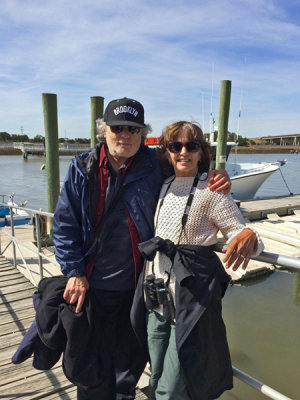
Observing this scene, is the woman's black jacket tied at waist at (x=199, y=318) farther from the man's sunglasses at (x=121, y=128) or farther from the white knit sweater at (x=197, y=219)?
the man's sunglasses at (x=121, y=128)

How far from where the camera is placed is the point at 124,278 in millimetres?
1936

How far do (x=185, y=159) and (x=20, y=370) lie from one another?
220cm

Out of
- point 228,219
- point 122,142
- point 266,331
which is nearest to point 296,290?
point 266,331

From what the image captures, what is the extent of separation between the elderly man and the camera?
0.21 m

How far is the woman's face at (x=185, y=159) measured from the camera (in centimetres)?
175

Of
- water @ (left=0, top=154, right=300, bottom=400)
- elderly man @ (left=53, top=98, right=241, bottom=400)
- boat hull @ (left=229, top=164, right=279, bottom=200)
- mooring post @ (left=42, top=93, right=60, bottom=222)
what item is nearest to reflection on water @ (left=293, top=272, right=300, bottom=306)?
water @ (left=0, top=154, right=300, bottom=400)

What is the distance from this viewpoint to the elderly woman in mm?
1534

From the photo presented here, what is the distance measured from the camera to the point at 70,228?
6.20 feet

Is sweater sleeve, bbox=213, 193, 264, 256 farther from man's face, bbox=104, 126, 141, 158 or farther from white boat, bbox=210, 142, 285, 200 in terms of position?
white boat, bbox=210, 142, 285, 200

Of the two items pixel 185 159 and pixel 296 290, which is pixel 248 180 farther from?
pixel 185 159

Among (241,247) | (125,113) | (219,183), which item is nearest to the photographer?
(241,247)

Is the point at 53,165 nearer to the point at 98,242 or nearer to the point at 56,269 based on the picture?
the point at 56,269

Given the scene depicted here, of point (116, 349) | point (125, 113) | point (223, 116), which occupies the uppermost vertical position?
point (223, 116)

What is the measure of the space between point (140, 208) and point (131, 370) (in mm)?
1008
